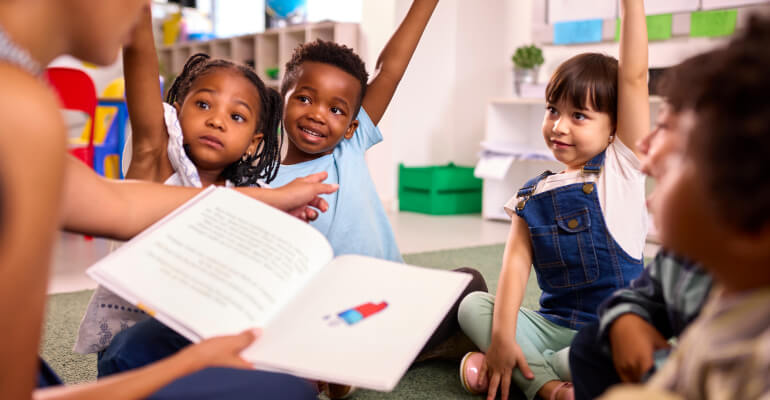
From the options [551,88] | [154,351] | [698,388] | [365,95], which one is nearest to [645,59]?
[551,88]

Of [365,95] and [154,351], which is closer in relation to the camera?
[154,351]

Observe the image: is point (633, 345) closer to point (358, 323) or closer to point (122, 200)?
point (358, 323)

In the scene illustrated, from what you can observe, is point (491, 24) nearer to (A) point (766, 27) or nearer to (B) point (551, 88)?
(B) point (551, 88)

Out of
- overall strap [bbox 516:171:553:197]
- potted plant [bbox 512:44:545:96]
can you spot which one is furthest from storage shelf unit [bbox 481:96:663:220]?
overall strap [bbox 516:171:553:197]

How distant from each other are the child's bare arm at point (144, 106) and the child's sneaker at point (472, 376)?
Answer: 0.61 m

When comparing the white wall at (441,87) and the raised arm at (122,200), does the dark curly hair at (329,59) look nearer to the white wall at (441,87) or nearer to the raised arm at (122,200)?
the raised arm at (122,200)

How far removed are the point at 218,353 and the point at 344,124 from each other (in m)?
0.82

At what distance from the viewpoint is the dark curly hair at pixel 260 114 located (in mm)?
1164

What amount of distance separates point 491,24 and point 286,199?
10.7ft

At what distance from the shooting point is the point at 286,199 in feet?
3.01

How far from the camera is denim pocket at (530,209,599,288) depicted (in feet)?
3.74

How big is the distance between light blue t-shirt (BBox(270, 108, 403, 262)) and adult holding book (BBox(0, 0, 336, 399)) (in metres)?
0.63

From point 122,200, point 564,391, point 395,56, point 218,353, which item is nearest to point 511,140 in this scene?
point 395,56

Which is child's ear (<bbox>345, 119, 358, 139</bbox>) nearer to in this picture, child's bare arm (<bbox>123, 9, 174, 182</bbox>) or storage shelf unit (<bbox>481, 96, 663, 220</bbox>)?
child's bare arm (<bbox>123, 9, 174, 182</bbox>)
